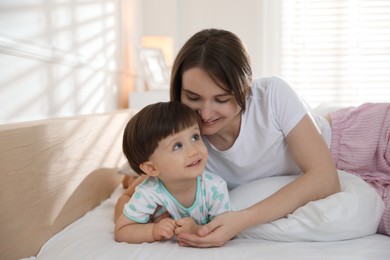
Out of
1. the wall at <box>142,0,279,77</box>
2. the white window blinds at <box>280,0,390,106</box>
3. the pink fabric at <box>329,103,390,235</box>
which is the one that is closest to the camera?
the pink fabric at <box>329,103,390,235</box>

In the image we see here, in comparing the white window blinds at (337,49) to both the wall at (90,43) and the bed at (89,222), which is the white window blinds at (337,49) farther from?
the bed at (89,222)

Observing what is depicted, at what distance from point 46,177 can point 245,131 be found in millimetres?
575

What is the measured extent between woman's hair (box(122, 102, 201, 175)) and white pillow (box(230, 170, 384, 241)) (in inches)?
11.2

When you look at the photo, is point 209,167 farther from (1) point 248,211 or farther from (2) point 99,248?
(2) point 99,248

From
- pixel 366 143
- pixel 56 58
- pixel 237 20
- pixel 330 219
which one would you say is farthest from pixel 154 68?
pixel 330 219

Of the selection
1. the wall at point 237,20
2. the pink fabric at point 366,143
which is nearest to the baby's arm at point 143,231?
the pink fabric at point 366,143

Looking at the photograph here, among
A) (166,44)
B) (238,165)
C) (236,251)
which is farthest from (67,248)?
(166,44)

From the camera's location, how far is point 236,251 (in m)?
1.13

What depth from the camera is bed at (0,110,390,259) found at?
115 cm

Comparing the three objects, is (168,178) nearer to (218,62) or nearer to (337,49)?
(218,62)

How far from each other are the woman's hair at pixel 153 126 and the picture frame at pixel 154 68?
→ 7.37 ft

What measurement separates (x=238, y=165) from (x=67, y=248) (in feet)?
1.76

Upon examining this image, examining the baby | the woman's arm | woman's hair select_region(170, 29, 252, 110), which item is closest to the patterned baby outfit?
the baby

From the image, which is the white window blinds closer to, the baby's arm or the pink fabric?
the pink fabric
